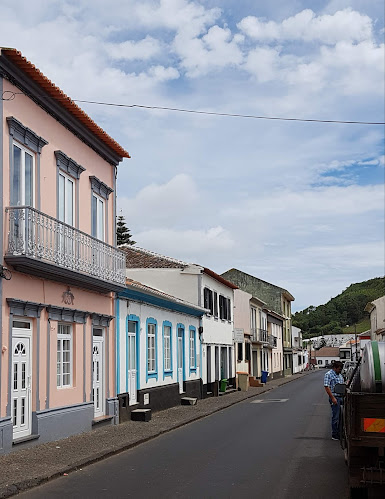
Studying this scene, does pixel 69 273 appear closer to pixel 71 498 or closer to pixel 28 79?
pixel 28 79

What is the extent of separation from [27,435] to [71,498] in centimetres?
501

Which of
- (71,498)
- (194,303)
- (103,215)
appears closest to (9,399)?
(71,498)

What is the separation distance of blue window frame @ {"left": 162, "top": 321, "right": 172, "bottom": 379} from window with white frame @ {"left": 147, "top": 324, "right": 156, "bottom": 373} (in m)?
1.35

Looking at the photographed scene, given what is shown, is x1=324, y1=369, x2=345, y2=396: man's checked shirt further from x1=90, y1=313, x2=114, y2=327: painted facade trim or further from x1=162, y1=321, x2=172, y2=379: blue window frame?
x1=162, y1=321, x2=172, y2=379: blue window frame

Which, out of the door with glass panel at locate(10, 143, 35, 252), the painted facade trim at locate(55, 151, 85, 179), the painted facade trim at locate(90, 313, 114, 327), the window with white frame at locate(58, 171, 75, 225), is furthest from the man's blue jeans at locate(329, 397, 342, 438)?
the painted facade trim at locate(55, 151, 85, 179)

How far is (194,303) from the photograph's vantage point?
3083cm

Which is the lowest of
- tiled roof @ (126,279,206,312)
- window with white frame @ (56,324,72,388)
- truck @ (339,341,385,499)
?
truck @ (339,341,385,499)

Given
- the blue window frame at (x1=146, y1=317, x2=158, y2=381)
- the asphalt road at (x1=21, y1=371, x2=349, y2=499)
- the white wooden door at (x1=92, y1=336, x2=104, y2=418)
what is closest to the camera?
the asphalt road at (x1=21, y1=371, x2=349, y2=499)

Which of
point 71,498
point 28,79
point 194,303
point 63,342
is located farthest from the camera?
point 194,303

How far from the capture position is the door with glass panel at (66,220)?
14488 mm

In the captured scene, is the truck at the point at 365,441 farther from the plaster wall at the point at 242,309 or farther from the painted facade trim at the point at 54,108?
the plaster wall at the point at 242,309

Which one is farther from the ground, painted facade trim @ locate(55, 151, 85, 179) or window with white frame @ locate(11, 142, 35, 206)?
painted facade trim @ locate(55, 151, 85, 179)

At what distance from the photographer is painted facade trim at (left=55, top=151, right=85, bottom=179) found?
15.4 meters

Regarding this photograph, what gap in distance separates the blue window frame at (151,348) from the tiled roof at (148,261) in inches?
314
